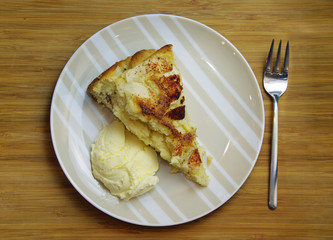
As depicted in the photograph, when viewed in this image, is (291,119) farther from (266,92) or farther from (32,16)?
(32,16)

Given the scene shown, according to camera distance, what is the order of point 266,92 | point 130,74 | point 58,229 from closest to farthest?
point 130,74 < point 58,229 < point 266,92

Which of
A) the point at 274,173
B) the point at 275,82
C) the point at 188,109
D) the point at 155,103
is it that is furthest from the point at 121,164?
the point at 275,82

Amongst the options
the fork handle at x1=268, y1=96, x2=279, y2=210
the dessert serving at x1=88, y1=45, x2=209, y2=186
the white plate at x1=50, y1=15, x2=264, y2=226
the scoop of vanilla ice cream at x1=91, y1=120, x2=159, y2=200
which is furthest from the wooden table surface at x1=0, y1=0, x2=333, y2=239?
the dessert serving at x1=88, y1=45, x2=209, y2=186

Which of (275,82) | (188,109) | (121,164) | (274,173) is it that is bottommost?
(274,173)

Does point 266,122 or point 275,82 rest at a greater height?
point 275,82

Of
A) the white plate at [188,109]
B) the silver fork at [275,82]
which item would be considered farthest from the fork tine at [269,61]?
the white plate at [188,109]

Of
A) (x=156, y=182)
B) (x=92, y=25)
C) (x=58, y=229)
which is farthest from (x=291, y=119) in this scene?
(x=58, y=229)

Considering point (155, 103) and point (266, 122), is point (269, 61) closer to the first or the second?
point (266, 122)
